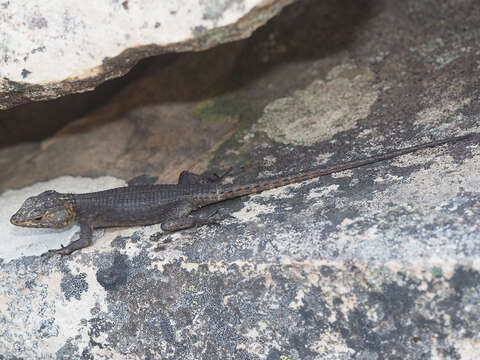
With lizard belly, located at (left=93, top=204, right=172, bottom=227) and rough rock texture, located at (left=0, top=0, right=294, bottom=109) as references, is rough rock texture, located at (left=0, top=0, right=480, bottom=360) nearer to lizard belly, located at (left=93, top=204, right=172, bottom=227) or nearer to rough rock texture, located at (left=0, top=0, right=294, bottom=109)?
lizard belly, located at (left=93, top=204, right=172, bottom=227)

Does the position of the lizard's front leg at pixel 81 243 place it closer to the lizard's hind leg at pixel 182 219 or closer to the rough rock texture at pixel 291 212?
the rough rock texture at pixel 291 212

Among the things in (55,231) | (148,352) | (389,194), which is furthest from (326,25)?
(148,352)

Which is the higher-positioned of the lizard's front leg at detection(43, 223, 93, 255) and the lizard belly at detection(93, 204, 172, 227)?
the lizard belly at detection(93, 204, 172, 227)

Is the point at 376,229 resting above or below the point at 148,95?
below

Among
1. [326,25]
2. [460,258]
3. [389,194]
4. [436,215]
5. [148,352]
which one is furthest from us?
[326,25]

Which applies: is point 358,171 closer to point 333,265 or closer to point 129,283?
point 333,265

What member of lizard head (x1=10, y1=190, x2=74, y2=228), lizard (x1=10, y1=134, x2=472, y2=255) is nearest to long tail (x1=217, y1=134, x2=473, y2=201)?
lizard (x1=10, y1=134, x2=472, y2=255)
